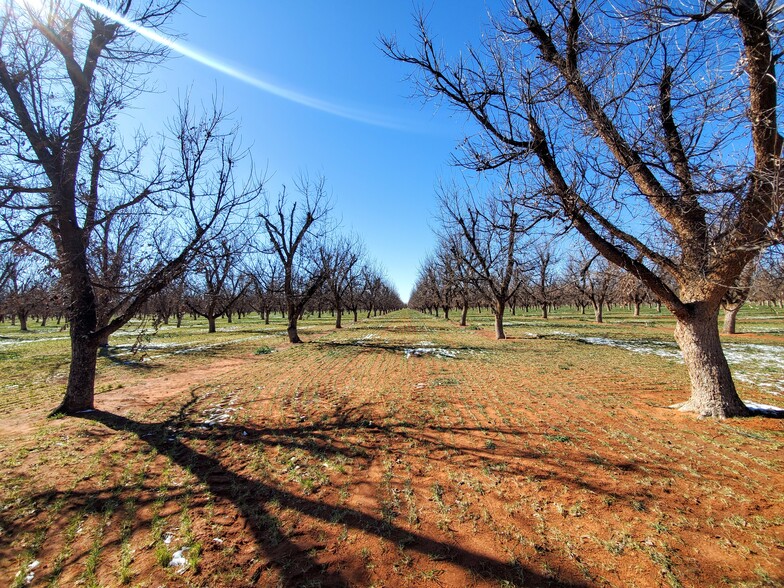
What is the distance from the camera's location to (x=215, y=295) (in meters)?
27.1

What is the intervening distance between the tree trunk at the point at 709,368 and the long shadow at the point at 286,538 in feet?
16.5

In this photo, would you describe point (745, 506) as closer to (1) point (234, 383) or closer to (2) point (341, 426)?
(2) point (341, 426)

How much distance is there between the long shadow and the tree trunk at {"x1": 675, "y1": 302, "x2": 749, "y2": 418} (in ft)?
16.5

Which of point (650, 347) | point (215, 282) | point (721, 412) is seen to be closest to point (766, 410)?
point (721, 412)

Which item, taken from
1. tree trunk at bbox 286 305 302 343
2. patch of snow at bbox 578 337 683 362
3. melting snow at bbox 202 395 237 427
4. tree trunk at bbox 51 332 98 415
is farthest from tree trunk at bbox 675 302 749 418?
tree trunk at bbox 286 305 302 343

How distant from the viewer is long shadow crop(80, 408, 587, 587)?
8.16 ft

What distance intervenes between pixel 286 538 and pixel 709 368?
6.76 meters

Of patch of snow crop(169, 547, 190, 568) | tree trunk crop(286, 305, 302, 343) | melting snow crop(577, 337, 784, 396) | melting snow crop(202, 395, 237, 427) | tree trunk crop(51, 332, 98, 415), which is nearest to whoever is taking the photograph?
patch of snow crop(169, 547, 190, 568)

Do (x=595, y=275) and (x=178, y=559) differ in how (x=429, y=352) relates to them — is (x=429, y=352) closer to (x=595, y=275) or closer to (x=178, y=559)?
(x=595, y=275)

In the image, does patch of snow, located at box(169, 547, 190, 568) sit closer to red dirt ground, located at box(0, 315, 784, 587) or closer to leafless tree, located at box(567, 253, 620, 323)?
red dirt ground, located at box(0, 315, 784, 587)

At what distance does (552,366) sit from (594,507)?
25.6ft

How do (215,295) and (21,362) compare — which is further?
(215,295)

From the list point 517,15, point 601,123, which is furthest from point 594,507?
point 517,15

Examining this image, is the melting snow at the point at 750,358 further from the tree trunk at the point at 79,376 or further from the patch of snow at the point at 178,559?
the tree trunk at the point at 79,376
